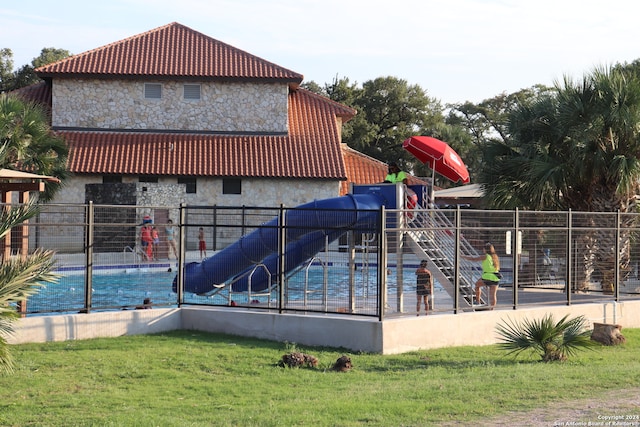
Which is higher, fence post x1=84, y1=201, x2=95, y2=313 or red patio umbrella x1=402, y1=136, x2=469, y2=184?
red patio umbrella x1=402, y1=136, x2=469, y2=184

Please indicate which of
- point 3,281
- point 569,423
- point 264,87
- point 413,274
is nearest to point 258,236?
point 413,274

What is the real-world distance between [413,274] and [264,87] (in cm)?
2425

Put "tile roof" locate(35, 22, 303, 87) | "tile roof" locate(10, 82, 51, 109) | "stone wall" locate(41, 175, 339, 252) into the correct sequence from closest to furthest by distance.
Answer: "stone wall" locate(41, 175, 339, 252), "tile roof" locate(35, 22, 303, 87), "tile roof" locate(10, 82, 51, 109)

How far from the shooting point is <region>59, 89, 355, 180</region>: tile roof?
3838 centimetres

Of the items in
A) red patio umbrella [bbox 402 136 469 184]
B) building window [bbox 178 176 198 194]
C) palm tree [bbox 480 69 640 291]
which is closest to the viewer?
red patio umbrella [bbox 402 136 469 184]

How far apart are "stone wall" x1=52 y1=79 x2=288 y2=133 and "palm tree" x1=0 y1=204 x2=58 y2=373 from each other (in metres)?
30.4

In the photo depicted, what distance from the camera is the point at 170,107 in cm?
4022

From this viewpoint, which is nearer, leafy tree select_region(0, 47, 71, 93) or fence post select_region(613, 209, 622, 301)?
fence post select_region(613, 209, 622, 301)

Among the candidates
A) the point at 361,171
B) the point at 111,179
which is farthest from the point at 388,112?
the point at 111,179

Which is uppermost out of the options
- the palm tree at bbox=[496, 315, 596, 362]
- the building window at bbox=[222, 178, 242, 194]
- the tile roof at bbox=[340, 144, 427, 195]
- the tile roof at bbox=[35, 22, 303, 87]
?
the tile roof at bbox=[35, 22, 303, 87]

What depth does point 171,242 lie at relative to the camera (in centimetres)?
1991

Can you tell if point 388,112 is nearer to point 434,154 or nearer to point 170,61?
point 170,61

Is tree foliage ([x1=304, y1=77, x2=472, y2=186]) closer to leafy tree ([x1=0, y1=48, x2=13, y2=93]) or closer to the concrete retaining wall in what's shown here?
leafy tree ([x1=0, y1=48, x2=13, y2=93])

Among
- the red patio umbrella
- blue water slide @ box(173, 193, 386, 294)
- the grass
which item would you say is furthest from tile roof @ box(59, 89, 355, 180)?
the grass
